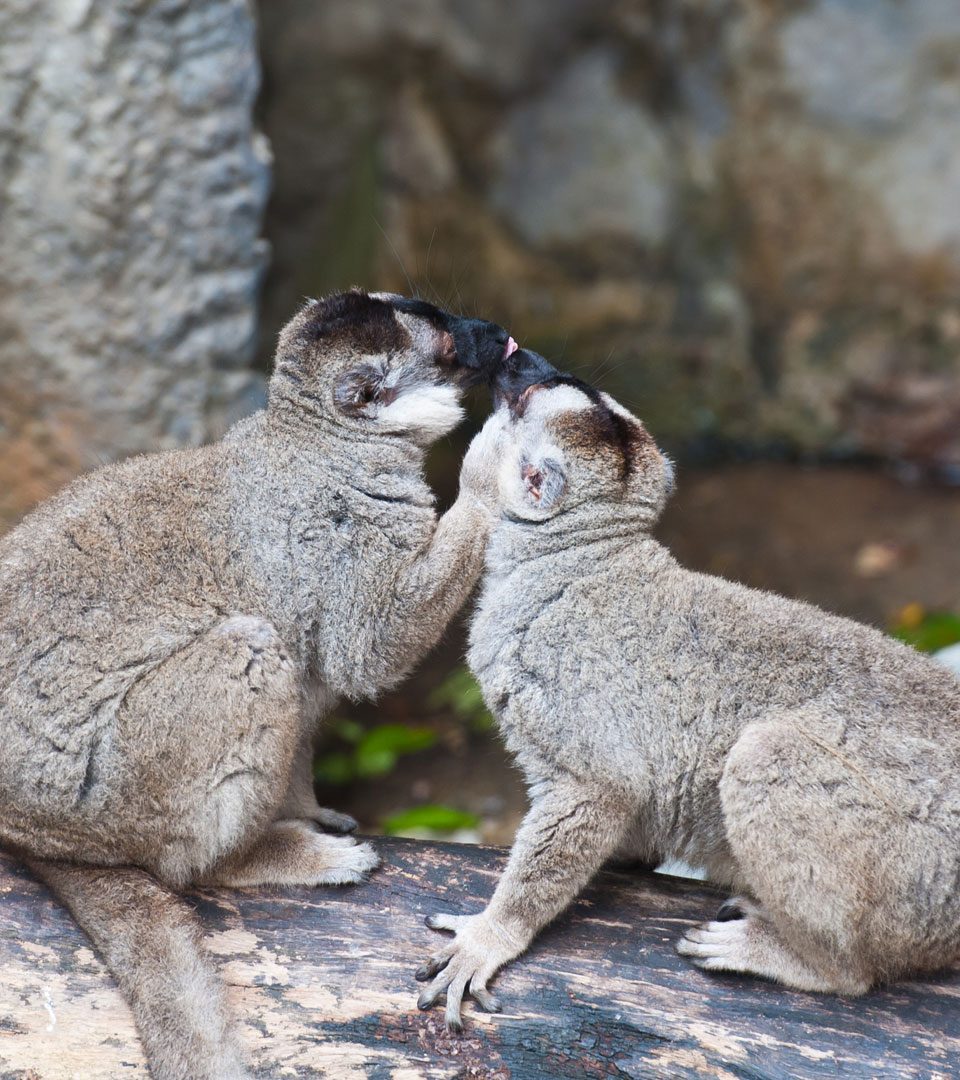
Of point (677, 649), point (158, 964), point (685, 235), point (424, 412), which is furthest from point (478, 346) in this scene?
point (685, 235)

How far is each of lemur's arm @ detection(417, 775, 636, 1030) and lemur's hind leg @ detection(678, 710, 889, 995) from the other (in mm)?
544

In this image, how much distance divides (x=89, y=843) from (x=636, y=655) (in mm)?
2484

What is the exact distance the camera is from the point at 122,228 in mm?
8109

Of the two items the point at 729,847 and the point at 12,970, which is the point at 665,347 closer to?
the point at 729,847

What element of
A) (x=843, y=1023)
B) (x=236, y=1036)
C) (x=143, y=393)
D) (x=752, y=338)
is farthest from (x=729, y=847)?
(x=752, y=338)

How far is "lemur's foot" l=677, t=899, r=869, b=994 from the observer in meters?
5.07

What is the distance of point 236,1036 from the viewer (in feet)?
15.8

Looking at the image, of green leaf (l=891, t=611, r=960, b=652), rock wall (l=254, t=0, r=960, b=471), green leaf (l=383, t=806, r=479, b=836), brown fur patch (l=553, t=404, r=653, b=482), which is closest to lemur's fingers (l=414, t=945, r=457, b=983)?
brown fur patch (l=553, t=404, r=653, b=482)

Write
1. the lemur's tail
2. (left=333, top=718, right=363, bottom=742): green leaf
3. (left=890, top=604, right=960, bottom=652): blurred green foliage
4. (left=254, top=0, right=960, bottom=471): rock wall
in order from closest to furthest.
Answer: the lemur's tail, (left=890, top=604, right=960, bottom=652): blurred green foliage, (left=333, top=718, right=363, bottom=742): green leaf, (left=254, top=0, right=960, bottom=471): rock wall

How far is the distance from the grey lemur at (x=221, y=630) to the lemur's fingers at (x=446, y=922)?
0.43 metres

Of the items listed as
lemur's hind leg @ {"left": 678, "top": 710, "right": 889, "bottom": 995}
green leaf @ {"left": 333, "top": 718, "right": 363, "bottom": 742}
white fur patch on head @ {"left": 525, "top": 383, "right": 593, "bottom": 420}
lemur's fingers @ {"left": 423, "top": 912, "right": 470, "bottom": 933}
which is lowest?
green leaf @ {"left": 333, "top": 718, "right": 363, "bottom": 742}

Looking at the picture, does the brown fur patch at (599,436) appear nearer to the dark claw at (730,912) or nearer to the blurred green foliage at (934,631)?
the dark claw at (730,912)

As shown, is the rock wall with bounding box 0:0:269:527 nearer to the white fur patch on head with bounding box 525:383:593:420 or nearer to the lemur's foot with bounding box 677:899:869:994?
the white fur patch on head with bounding box 525:383:593:420

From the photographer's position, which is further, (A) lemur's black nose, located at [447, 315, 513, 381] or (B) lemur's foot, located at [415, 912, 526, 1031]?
(A) lemur's black nose, located at [447, 315, 513, 381]
